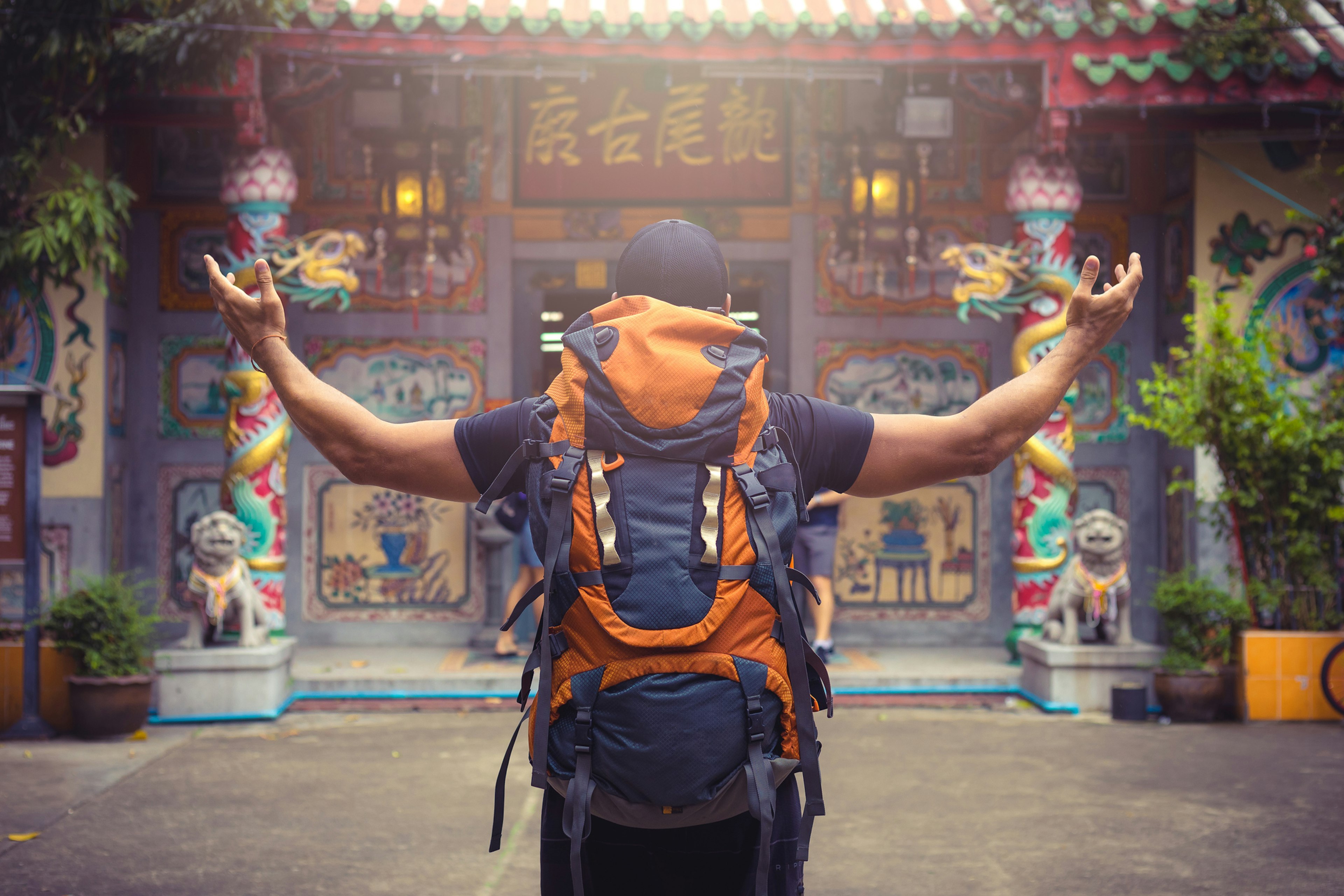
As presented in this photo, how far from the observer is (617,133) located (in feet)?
30.3

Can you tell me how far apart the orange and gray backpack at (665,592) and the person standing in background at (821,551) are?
632 centimetres

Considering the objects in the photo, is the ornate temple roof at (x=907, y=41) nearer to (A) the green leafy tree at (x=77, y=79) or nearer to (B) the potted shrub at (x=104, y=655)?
(A) the green leafy tree at (x=77, y=79)

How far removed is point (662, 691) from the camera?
203cm

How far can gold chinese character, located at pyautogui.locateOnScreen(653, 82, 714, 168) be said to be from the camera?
919cm

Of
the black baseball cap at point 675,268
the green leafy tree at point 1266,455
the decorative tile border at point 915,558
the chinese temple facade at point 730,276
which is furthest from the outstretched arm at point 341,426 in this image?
the decorative tile border at point 915,558

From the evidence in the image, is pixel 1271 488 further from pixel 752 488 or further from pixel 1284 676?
pixel 752 488

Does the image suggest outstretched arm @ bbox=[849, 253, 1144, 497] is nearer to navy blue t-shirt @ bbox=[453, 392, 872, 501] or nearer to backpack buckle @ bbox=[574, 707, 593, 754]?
navy blue t-shirt @ bbox=[453, 392, 872, 501]

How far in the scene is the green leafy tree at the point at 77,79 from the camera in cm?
711

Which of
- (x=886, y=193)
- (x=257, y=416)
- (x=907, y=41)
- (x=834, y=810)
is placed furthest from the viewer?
(x=886, y=193)

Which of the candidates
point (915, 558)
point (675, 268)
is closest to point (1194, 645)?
point (915, 558)

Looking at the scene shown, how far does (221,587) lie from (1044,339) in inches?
214

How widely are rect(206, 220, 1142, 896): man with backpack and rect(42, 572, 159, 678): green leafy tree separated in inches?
209

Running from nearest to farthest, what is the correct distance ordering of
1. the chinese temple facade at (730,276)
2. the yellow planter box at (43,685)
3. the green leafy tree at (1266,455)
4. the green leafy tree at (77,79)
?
the yellow planter box at (43,685) < the green leafy tree at (77,79) < the green leafy tree at (1266,455) < the chinese temple facade at (730,276)

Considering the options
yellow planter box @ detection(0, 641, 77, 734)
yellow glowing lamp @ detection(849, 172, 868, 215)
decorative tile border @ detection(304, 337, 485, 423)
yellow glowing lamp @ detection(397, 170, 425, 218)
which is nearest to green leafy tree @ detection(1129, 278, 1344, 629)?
yellow glowing lamp @ detection(849, 172, 868, 215)
